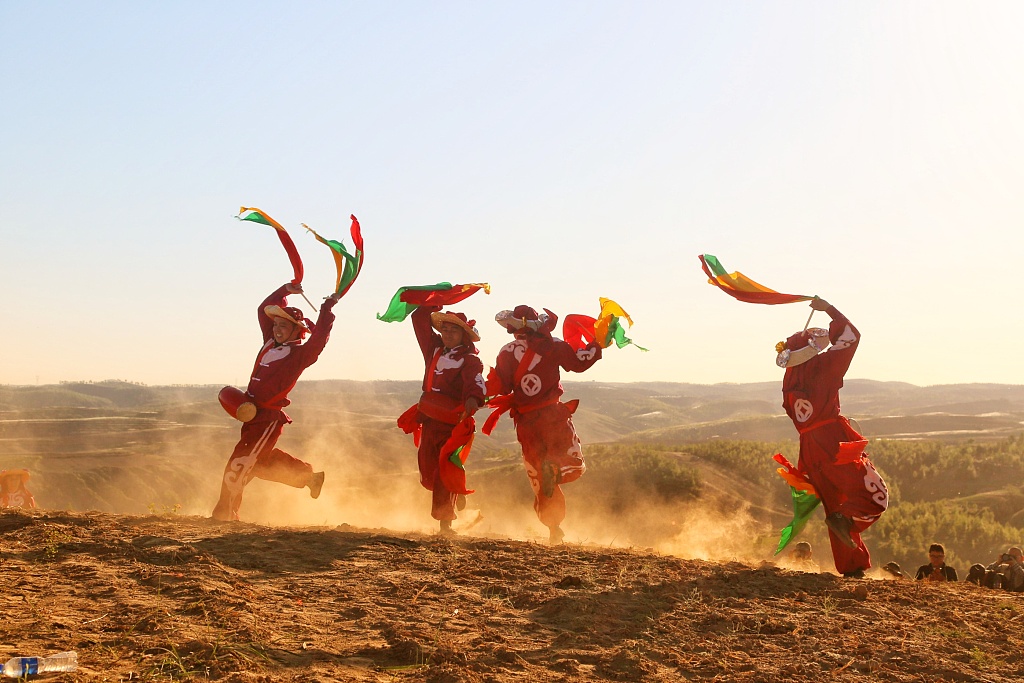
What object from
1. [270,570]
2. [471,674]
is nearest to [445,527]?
[270,570]

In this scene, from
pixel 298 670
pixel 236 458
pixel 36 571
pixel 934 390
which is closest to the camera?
pixel 298 670

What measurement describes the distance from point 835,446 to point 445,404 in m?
3.70

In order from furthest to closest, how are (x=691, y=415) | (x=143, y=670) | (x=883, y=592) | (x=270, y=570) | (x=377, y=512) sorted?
(x=691, y=415) < (x=377, y=512) < (x=883, y=592) < (x=270, y=570) < (x=143, y=670)

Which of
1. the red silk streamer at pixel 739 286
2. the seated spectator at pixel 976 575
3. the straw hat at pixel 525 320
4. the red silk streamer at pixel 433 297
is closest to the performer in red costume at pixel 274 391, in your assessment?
the red silk streamer at pixel 433 297

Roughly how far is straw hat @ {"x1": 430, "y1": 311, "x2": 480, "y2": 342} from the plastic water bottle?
551 centimetres

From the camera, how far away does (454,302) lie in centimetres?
917

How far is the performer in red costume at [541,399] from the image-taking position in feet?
28.8

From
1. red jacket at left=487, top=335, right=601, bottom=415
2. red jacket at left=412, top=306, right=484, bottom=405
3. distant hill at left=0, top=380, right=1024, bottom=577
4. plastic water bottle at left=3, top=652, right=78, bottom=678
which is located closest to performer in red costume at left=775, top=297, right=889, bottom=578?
red jacket at left=487, top=335, right=601, bottom=415

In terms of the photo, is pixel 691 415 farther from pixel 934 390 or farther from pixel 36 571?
pixel 36 571

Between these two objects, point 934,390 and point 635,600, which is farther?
point 934,390

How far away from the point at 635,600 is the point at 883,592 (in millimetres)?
2076

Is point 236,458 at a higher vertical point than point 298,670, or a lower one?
higher

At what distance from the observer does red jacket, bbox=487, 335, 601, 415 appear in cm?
883

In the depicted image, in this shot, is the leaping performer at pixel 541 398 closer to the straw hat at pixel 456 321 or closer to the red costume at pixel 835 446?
the straw hat at pixel 456 321
